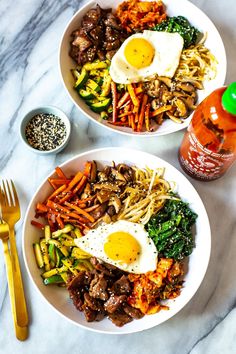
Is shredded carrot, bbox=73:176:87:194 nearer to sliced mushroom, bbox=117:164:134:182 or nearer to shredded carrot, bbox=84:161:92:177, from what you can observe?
shredded carrot, bbox=84:161:92:177

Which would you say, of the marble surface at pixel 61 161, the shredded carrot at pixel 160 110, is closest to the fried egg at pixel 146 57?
the shredded carrot at pixel 160 110

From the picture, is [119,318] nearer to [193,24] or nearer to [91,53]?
[91,53]

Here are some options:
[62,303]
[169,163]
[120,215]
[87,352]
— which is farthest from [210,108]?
[87,352]

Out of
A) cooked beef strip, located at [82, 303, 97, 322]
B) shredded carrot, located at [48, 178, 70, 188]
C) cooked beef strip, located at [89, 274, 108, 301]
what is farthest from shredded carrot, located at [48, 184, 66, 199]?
cooked beef strip, located at [82, 303, 97, 322]

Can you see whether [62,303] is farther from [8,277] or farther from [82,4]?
[82,4]

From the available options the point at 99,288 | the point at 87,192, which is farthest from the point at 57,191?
the point at 99,288
